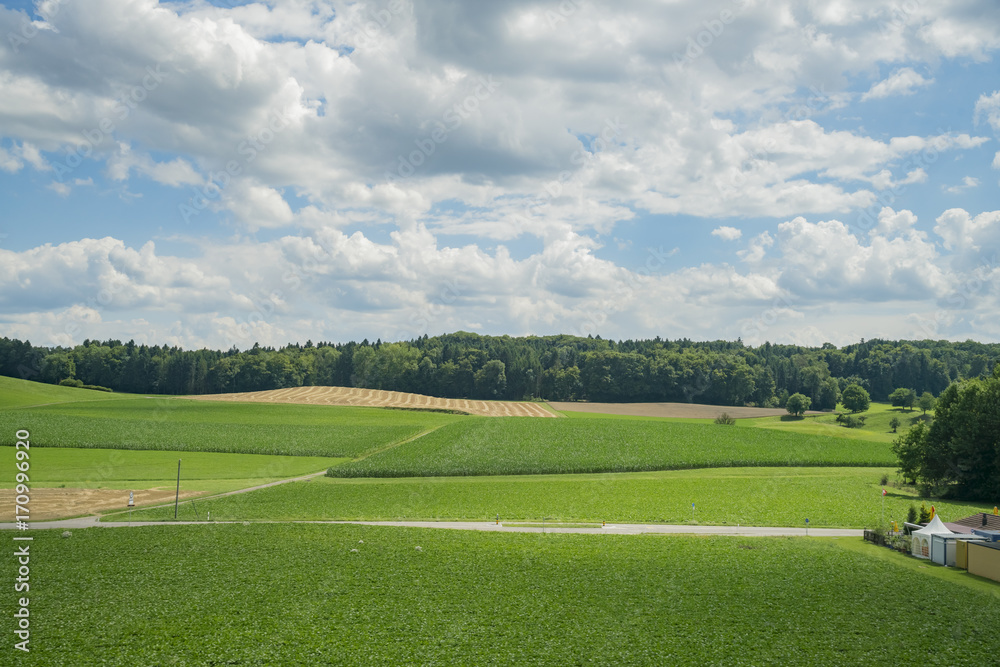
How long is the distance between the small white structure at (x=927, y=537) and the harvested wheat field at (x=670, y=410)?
7460 centimetres

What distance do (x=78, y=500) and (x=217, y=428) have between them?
3408 centimetres

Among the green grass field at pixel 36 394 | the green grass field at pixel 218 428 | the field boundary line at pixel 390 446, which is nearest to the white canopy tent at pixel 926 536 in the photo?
the field boundary line at pixel 390 446

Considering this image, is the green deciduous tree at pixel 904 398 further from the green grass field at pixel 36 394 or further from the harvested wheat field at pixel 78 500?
the green grass field at pixel 36 394

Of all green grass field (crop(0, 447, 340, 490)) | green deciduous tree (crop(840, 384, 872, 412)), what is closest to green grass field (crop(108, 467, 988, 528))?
green grass field (crop(0, 447, 340, 490))

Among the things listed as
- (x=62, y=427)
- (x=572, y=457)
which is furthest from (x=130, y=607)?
(x=62, y=427)

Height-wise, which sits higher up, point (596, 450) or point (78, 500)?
point (596, 450)

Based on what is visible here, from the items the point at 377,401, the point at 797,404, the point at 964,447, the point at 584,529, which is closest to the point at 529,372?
the point at 377,401

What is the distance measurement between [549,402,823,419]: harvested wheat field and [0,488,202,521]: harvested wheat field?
79.2 metres

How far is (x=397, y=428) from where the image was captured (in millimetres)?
76688

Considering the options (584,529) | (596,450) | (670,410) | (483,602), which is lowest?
(584,529)

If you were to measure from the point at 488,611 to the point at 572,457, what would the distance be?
3858 centimetres

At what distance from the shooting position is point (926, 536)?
2947 centimetres

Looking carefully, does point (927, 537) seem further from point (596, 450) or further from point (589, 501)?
point (596, 450)

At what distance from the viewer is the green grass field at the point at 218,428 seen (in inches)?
2496
